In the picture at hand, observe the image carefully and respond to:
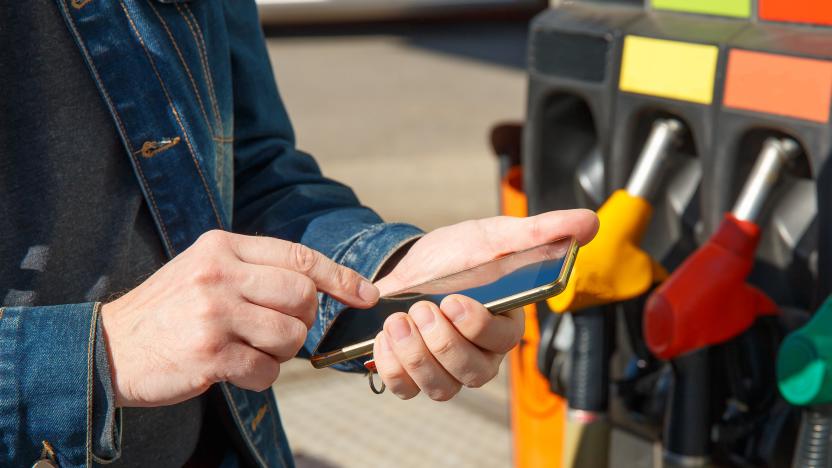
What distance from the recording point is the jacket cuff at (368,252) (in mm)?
1183

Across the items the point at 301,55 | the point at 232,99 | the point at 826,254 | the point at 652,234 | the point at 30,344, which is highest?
the point at 232,99

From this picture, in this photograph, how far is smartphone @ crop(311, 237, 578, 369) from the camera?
986 mm

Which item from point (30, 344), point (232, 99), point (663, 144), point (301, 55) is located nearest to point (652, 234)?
point (663, 144)

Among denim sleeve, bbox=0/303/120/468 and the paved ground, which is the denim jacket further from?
the paved ground

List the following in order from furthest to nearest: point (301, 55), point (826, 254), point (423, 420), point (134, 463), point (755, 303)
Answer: point (301, 55)
point (423, 420)
point (755, 303)
point (826, 254)
point (134, 463)

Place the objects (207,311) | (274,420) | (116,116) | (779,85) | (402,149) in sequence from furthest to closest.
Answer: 1. (402,149)
2. (779,85)
3. (274,420)
4. (116,116)
5. (207,311)

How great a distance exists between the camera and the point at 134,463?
3.81ft

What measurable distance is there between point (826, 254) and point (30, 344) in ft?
3.29

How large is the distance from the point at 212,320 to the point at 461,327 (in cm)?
22

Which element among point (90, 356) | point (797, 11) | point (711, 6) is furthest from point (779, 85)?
point (90, 356)

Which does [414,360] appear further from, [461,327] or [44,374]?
[44,374]

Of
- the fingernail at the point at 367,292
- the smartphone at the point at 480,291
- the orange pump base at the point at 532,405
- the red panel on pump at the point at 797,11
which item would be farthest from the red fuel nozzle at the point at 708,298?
the fingernail at the point at 367,292

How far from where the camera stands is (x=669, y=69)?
5.29 ft

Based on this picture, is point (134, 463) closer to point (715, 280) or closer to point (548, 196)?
point (715, 280)
